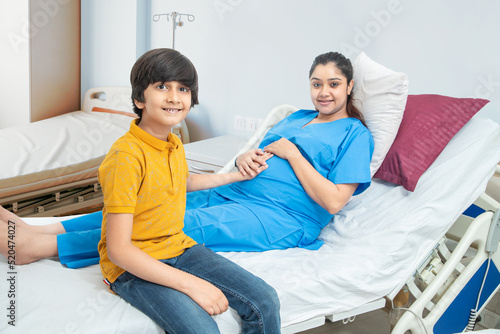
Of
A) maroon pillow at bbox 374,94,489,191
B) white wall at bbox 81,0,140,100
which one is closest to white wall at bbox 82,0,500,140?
white wall at bbox 81,0,140,100

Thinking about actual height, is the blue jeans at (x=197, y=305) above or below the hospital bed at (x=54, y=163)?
above

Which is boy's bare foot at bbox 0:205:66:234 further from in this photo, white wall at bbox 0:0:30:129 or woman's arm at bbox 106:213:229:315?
white wall at bbox 0:0:30:129

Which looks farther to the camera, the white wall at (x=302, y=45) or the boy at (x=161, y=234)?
the white wall at (x=302, y=45)

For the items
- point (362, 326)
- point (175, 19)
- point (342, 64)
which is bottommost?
point (362, 326)

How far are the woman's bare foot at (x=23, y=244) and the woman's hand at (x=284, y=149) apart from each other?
2.59 feet

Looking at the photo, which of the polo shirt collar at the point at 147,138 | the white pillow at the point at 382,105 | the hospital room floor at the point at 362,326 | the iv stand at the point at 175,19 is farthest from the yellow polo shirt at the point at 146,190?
the iv stand at the point at 175,19

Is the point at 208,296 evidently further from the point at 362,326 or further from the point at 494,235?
the point at 362,326

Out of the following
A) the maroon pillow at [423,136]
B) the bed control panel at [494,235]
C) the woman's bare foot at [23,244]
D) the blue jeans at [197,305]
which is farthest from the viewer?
the maroon pillow at [423,136]

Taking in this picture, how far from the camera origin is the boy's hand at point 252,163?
1655 mm

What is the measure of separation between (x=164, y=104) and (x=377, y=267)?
821 millimetres

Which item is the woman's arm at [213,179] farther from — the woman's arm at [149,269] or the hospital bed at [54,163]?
the hospital bed at [54,163]

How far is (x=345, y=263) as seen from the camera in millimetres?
1432

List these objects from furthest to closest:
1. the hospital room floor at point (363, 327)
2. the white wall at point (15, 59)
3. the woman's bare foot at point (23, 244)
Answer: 1. the white wall at point (15, 59)
2. the hospital room floor at point (363, 327)
3. the woman's bare foot at point (23, 244)

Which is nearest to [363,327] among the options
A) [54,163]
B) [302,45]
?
[302,45]
